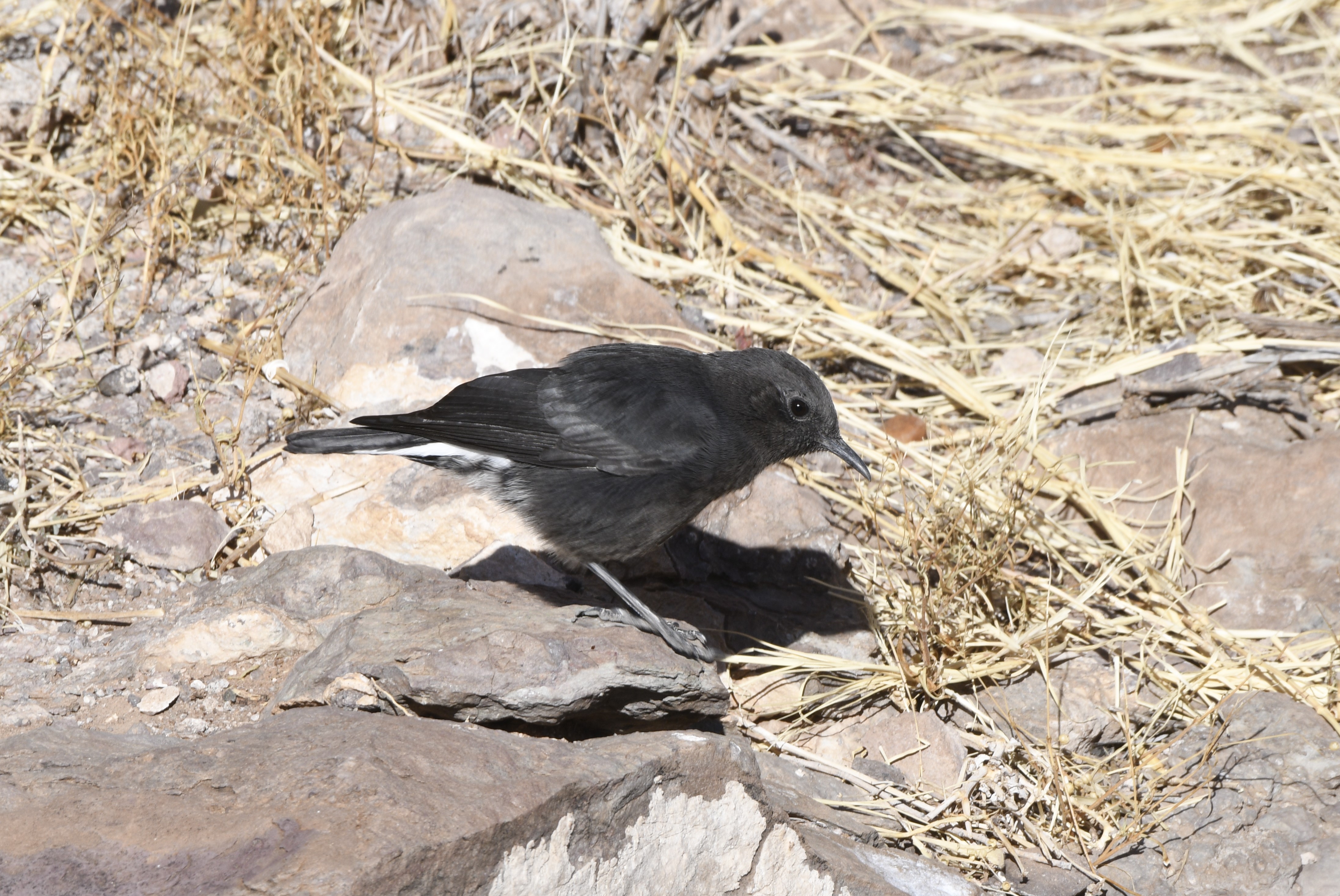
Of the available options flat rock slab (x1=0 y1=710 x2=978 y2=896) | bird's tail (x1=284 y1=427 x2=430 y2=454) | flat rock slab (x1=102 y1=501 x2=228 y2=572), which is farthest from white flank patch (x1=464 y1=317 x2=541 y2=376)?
flat rock slab (x1=0 y1=710 x2=978 y2=896)

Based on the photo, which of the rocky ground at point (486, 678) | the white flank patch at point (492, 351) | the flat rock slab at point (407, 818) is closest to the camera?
the flat rock slab at point (407, 818)

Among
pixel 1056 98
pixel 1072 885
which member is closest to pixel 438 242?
pixel 1072 885

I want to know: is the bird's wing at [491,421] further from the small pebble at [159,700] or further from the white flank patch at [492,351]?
the small pebble at [159,700]

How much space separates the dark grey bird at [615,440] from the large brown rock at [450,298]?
0.89m

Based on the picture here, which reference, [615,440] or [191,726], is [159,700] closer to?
[191,726]

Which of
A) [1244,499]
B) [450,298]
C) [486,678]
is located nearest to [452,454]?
[486,678]

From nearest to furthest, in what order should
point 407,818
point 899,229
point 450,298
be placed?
point 407,818 → point 450,298 → point 899,229

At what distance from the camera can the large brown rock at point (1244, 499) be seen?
5.02 metres

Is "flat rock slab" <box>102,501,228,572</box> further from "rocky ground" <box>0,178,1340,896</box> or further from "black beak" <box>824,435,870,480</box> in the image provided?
"black beak" <box>824,435,870,480</box>

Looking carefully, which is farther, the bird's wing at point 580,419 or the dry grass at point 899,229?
the dry grass at point 899,229

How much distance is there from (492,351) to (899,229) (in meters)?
3.03

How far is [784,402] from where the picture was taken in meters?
4.61

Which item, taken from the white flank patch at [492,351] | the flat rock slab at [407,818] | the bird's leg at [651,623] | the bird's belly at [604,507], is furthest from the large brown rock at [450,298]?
the flat rock slab at [407,818]

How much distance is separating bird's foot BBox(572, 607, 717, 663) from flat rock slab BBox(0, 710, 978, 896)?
27.8 inches
